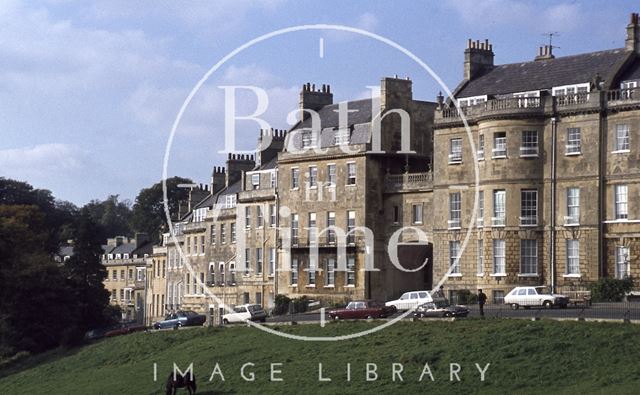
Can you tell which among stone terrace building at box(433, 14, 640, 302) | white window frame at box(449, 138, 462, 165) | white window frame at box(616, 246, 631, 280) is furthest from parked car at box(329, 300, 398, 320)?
white window frame at box(616, 246, 631, 280)

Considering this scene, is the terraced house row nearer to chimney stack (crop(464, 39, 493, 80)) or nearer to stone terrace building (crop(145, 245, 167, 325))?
chimney stack (crop(464, 39, 493, 80))

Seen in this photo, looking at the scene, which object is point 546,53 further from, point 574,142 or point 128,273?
point 128,273

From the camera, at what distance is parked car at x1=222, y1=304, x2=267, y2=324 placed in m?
75.8

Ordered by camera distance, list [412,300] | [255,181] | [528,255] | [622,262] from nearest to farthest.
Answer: [412,300] → [622,262] → [528,255] → [255,181]

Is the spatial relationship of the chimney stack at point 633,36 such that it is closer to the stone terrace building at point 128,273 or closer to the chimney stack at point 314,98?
the chimney stack at point 314,98

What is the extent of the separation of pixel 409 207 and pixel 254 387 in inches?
1213

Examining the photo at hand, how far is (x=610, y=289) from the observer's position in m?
69.4

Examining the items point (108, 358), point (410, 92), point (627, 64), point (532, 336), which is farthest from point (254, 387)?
point (410, 92)

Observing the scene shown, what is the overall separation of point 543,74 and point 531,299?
15838mm

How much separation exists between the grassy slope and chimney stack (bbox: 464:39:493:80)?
21493 mm

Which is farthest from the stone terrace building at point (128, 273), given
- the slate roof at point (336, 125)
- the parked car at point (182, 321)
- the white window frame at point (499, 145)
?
the white window frame at point (499, 145)

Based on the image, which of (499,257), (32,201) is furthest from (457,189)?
(32,201)

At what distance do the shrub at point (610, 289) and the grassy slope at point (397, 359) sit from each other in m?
12.1

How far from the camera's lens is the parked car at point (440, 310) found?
6391 centimetres
